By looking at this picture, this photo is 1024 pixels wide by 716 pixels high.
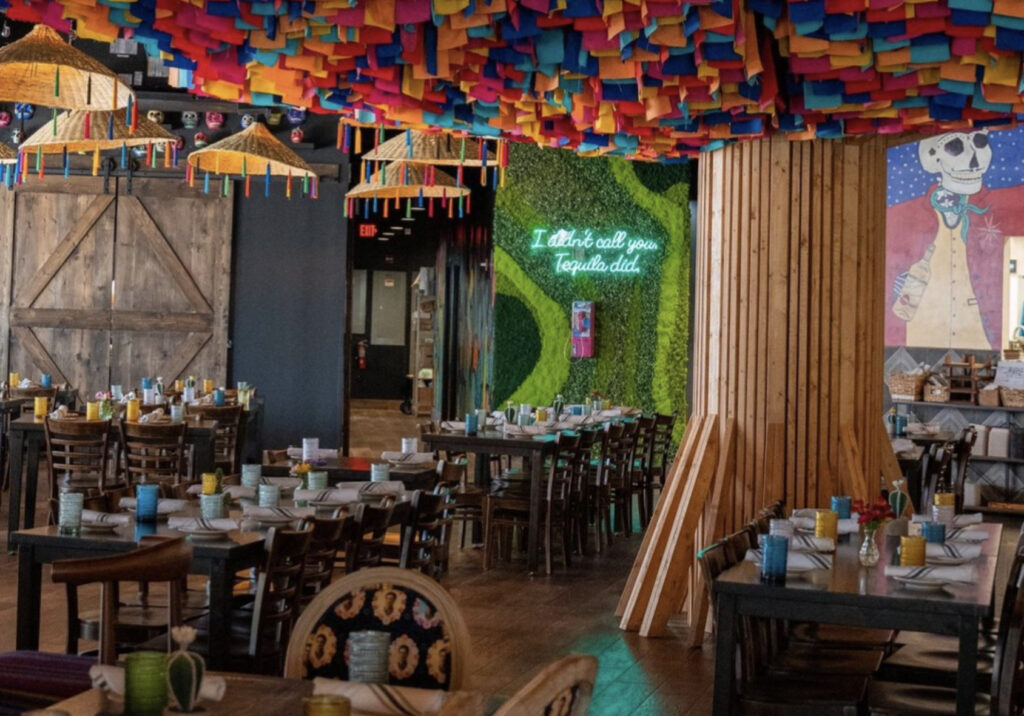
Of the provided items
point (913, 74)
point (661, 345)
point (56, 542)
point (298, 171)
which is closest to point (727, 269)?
point (913, 74)

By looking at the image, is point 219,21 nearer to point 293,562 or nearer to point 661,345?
point 293,562

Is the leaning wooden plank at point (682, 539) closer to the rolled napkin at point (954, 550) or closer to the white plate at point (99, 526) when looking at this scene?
the rolled napkin at point (954, 550)

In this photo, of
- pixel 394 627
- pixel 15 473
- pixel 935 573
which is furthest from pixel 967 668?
pixel 15 473

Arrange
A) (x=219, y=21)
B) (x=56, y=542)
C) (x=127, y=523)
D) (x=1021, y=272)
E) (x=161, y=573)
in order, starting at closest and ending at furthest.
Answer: (x=161, y=573) < (x=219, y=21) < (x=56, y=542) < (x=127, y=523) < (x=1021, y=272)

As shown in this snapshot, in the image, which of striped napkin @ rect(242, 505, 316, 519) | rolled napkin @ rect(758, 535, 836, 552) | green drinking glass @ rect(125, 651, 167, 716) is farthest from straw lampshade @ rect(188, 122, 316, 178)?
green drinking glass @ rect(125, 651, 167, 716)

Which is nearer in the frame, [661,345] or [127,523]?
[127,523]

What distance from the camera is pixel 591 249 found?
16.2 m

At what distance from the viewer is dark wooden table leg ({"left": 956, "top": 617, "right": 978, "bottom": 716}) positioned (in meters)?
4.41

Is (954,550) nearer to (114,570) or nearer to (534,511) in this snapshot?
(114,570)

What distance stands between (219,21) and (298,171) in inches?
253

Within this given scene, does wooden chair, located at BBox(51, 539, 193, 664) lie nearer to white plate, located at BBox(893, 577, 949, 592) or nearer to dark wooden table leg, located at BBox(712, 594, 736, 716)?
dark wooden table leg, located at BBox(712, 594, 736, 716)

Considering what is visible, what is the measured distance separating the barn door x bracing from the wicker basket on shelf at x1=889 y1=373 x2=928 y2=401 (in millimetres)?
7625

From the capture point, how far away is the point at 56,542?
5258 mm

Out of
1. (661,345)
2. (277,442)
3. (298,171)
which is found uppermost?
(298,171)
